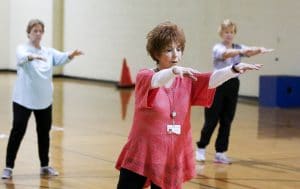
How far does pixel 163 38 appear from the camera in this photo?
390 cm

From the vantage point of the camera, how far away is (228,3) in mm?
16000

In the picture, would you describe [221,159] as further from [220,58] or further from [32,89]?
[32,89]

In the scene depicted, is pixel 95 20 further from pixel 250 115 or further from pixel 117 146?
pixel 117 146

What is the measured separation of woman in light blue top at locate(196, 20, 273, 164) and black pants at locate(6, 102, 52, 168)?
1985 millimetres

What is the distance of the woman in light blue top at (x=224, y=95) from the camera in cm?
778

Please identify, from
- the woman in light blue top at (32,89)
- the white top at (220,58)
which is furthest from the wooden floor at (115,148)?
the white top at (220,58)

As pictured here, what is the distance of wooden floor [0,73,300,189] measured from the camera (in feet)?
23.1

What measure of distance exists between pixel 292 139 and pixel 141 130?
6650mm

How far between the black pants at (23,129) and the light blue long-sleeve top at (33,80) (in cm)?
8

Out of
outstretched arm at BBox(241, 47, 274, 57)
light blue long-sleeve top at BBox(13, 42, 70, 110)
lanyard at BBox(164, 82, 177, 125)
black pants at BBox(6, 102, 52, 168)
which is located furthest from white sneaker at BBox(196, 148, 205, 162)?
lanyard at BBox(164, 82, 177, 125)

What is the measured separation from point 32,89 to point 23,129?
1.46ft

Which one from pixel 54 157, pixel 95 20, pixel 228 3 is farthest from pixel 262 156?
pixel 95 20

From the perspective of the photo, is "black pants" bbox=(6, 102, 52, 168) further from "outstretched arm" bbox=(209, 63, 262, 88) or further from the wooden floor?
"outstretched arm" bbox=(209, 63, 262, 88)

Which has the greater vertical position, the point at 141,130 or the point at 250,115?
the point at 141,130
